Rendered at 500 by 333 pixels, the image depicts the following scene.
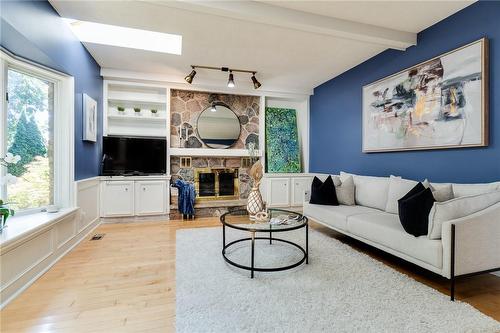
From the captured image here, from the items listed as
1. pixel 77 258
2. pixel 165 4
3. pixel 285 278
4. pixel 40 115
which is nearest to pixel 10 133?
pixel 40 115

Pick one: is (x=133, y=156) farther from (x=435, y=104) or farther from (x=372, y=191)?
(x=435, y=104)

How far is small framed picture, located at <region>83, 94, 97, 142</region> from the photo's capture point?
3277mm

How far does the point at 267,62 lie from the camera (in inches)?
151

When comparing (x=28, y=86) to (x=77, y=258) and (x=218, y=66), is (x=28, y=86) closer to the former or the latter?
(x=77, y=258)

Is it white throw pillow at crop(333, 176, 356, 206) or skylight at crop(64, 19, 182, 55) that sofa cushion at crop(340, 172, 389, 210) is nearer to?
white throw pillow at crop(333, 176, 356, 206)

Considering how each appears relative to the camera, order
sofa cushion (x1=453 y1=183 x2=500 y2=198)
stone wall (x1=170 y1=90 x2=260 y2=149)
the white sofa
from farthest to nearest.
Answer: stone wall (x1=170 y1=90 x2=260 y2=149)
sofa cushion (x1=453 y1=183 x2=500 y2=198)
the white sofa

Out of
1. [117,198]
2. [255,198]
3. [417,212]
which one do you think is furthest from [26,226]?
[417,212]

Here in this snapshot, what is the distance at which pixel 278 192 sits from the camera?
5.07m

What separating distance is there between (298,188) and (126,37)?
13.3ft

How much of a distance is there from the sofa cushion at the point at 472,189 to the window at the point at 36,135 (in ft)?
13.1

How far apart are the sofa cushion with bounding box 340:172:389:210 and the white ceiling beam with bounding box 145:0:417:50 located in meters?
1.73

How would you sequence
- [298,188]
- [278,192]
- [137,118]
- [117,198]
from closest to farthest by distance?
[117,198], [137,118], [278,192], [298,188]

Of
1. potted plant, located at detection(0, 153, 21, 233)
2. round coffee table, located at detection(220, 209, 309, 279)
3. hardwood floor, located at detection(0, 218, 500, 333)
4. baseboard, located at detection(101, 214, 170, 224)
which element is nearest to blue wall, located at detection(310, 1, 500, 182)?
hardwood floor, located at detection(0, 218, 500, 333)

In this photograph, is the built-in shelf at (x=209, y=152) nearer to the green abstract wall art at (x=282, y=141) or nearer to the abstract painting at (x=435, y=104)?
the green abstract wall art at (x=282, y=141)
